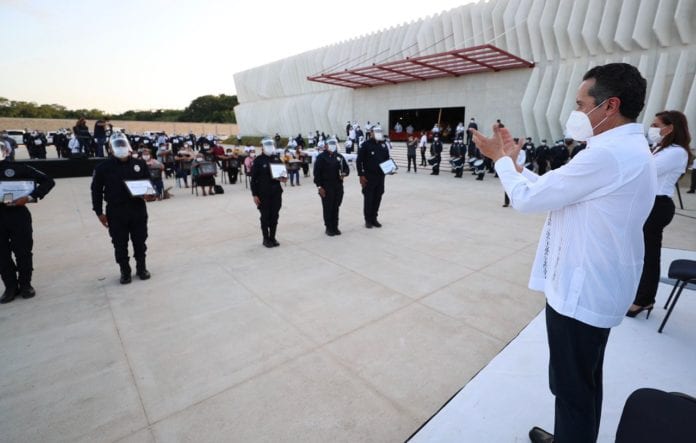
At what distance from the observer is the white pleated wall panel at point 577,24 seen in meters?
16.7

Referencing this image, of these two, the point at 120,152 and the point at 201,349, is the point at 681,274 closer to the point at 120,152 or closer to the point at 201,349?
the point at 201,349

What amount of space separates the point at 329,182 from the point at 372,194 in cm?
100

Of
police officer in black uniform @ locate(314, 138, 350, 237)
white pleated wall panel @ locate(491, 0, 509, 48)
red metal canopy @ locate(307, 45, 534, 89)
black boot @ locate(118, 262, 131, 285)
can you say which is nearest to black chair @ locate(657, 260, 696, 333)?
police officer in black uniform @ locate(314, 138, 350, 237)

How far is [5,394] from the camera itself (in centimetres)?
262

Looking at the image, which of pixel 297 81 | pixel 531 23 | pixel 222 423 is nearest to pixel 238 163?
pixel 222 423

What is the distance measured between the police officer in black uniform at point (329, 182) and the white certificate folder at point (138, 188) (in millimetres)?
2843

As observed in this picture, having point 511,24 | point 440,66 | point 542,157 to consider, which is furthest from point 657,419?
point 511,24

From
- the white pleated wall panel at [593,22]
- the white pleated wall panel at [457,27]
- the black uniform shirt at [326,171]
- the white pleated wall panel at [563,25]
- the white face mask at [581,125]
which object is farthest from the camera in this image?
the white pleated wall panel at [457,27]

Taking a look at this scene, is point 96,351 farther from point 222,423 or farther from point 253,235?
point 253,235

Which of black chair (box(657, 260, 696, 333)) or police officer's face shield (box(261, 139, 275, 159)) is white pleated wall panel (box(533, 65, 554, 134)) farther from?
black chair (box(657, 260, 696, 333))

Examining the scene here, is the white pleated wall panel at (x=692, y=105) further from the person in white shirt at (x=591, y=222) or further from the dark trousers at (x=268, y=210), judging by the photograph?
the person in white shirt at (x=591, y=222)

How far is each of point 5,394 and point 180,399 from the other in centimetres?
141

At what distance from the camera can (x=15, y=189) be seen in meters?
3.95

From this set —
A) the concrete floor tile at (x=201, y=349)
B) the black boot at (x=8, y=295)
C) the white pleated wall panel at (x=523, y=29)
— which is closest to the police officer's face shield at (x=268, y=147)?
the concrete floor tile at (x=201, y=349)
